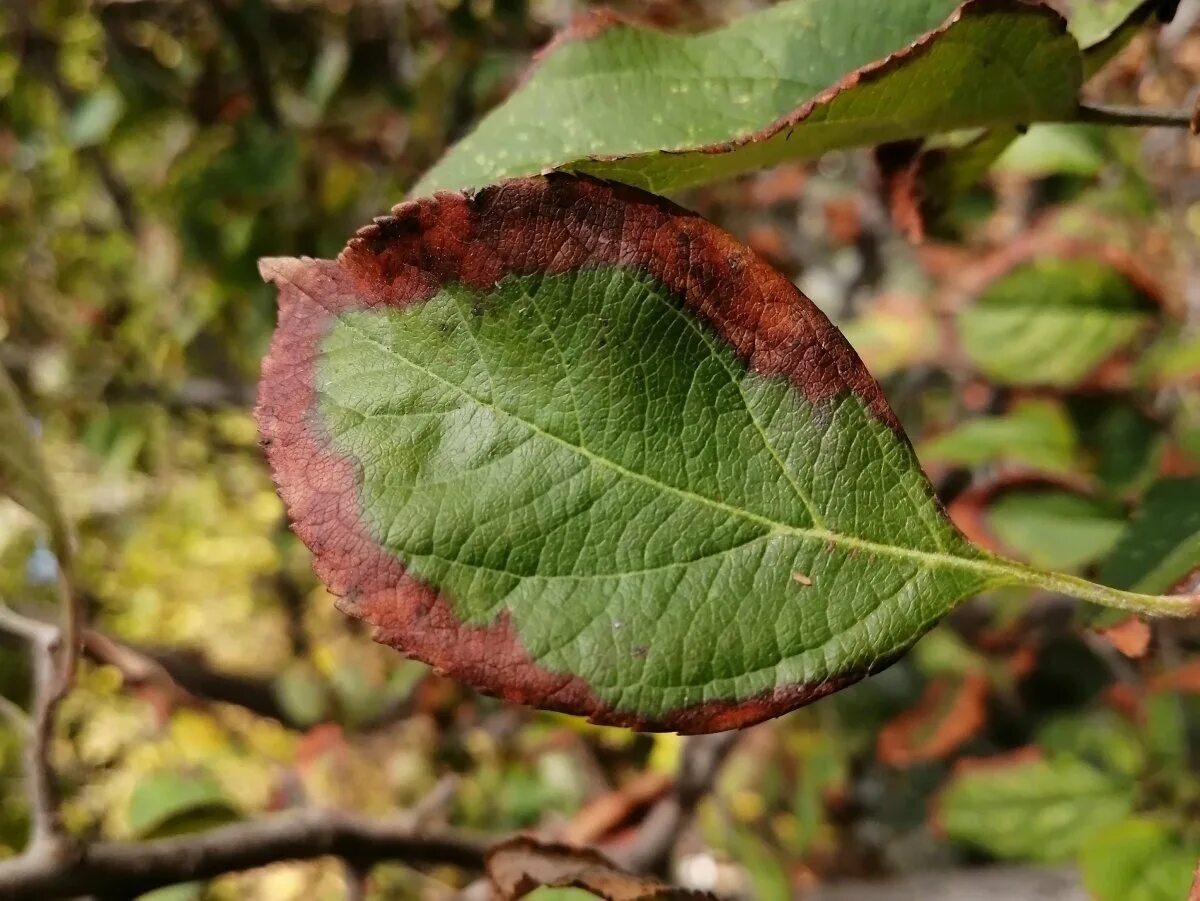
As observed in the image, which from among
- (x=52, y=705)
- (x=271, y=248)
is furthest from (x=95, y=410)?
(x=52, y=705)

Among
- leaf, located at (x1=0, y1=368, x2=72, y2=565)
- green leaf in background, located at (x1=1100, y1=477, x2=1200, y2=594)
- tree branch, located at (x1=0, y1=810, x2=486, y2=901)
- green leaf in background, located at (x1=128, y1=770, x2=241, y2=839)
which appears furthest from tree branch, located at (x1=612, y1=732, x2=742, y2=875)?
leaf, located at (x1=0, y1=368, x2=72, y2=565)

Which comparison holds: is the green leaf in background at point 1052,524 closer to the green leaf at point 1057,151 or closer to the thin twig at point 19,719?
the green leaf at point 1057,151

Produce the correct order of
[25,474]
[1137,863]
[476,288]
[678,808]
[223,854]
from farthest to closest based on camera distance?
[678,808] < [1137,863] < [223,854] < [25,474] < [476,288]

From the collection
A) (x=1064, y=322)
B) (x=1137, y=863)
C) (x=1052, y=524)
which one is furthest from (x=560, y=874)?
(x=1064, y=322)

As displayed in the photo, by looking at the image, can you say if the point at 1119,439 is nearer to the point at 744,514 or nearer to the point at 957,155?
the point at 957,155

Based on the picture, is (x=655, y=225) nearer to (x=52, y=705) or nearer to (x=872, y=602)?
(x=872, y=602)

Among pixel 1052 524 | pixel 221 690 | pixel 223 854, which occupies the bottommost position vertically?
pixel 223 854

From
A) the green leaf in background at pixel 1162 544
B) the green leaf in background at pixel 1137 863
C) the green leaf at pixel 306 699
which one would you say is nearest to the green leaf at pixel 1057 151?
the green leaf in background at pixel 1162 544
